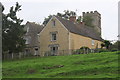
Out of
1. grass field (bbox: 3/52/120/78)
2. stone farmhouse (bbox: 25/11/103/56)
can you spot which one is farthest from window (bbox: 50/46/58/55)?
grass field (bbox: 3/52/120/78)

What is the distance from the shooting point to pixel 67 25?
54281 millimetres

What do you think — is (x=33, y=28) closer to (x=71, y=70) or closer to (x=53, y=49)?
(x=53, y=49)

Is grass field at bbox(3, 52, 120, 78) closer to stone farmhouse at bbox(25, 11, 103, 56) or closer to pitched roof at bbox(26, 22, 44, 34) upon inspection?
stone farmhouse at bbox(25, 11, 103, 56)

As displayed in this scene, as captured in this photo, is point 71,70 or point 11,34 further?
point 11,34

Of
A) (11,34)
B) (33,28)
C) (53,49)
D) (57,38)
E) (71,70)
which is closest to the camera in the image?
(71,70)

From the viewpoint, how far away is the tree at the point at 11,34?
143ft

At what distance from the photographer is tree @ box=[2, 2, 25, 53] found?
4362 cm

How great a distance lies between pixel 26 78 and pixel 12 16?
25323mm

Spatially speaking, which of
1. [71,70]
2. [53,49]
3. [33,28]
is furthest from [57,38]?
[71,70]

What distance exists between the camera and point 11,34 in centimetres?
4438

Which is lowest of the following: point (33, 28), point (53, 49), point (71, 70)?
point (71, 70)

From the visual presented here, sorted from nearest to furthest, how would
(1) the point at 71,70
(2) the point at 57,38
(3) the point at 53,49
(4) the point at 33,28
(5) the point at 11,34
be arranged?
(1) the point at 71,70 → (5) the point at 11,34 → (2) the point at 57,38 → (3) the point at 53,49 → (4) the point at 33,28

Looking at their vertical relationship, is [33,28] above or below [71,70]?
above

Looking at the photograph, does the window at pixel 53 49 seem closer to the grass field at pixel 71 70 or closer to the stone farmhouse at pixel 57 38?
the stone farmhouse at pixel 57 38
